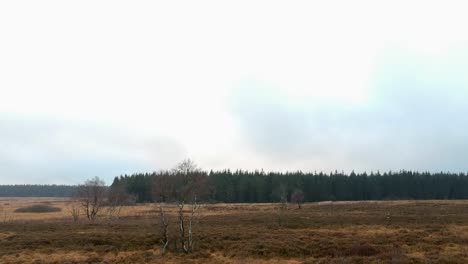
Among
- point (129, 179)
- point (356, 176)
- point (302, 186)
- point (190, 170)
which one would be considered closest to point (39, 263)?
point (190, 170)

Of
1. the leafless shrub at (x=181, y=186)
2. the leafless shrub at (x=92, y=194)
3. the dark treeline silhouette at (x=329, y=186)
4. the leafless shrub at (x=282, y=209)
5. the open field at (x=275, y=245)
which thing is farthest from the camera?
the dark treeline silhouette at (x=329, y=186)

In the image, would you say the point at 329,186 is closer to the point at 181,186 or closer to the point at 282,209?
the point at 282,209

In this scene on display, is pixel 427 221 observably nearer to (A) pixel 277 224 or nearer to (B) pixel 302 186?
(A) pixel 277 224

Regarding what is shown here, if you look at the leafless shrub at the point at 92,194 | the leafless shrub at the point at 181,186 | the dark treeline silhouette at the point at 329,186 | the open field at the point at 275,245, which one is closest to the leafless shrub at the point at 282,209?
the open field at the point at 275,245

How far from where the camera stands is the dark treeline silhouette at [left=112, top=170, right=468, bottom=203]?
398ft

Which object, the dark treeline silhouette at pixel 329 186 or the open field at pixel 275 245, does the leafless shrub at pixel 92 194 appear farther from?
the dark treeline silhouette at pixel 329 186

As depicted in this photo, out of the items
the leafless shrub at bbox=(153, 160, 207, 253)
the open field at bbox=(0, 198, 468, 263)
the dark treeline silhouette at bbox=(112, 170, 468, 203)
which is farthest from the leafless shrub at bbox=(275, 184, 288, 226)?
the dark treeline silhouette at bbox=(112, 170, 468, 203)

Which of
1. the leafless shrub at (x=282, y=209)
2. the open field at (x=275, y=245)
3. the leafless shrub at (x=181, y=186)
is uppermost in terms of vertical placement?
the leafless shrub at (x=181, y=186)

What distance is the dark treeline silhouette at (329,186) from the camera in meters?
121

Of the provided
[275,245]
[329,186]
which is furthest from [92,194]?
[329,186]

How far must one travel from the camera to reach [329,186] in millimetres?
124688

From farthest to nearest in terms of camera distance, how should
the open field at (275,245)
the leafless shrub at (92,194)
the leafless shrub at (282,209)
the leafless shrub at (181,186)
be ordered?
the leafless shrub at (92,194), the leafless shrub at (282,209), the leafless shrub at (181,186), the open field at (275,245)

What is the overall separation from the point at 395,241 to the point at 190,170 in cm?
1475

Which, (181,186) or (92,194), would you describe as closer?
(181,186)
